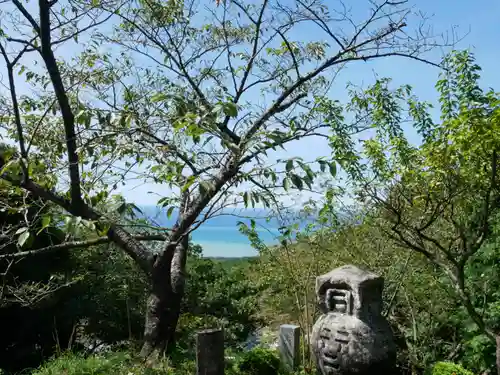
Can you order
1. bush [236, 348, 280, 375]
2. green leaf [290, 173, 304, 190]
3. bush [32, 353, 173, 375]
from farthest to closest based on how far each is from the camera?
bush [236, 348, 280, 375] < bush [32, 353, 173, 375] < green leaf [290, 173, 304, 190]

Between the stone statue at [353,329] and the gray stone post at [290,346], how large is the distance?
103 centimetres

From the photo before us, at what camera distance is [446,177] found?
3.98 meters

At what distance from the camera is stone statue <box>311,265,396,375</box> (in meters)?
4.33

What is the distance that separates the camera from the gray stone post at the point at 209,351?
4.15m

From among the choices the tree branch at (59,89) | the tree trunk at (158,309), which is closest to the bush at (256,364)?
the tree trunk at (158,309)

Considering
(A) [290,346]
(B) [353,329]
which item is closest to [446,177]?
(B) [353,329]

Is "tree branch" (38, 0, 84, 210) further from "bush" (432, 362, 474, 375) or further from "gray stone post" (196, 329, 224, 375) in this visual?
"bush" (432, 362, 474, 375)

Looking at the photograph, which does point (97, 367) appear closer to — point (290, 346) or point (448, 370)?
point (290, 346)

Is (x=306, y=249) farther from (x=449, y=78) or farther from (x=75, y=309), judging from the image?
(x=75, y=309)

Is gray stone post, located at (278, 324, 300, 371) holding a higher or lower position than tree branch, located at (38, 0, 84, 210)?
lower

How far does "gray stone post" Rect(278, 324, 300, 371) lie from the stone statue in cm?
103

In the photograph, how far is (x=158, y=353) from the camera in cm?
566

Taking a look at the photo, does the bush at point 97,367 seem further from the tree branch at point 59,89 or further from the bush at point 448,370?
the bush at point 448,370

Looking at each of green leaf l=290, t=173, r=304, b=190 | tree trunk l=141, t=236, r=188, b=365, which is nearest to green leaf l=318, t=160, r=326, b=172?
green leaf l=290, t=173, r=304, b=190
